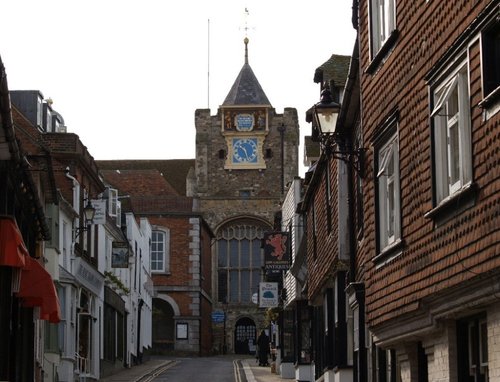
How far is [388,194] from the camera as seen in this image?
55.7 feet

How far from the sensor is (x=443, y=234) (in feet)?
44.6

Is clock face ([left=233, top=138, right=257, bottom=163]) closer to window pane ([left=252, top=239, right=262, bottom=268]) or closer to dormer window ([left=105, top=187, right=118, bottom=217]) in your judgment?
window pane ([left=252, top=239, right=262, bottom=268])

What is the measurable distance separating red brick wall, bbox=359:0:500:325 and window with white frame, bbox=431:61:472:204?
0.97 feet

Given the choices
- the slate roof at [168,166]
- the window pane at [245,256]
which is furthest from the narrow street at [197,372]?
the slate roof at [168,166]

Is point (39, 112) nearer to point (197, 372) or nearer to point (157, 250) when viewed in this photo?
point (197, 372)

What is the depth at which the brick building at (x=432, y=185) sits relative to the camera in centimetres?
1195

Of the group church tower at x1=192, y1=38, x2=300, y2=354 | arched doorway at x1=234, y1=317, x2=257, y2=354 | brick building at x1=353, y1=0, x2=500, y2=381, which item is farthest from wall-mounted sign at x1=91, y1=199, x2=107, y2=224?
arched doorway at x1=234, y1=317, x2=257, y2=354

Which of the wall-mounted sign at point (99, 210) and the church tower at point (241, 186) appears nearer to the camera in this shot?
the wall-mounted sign at point (99, 210)

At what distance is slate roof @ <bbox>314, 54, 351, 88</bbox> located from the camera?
28641 mm

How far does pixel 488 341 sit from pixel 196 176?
7697 centimetres

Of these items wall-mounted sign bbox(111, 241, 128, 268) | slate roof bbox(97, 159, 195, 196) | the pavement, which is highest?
slate roof bbox(97, 159, 195, 196)

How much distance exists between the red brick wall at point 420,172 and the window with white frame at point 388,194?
13.0 inches

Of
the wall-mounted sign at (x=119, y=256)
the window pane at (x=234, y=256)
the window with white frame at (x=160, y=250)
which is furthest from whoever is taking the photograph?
the window pane at (x=234, y=256)

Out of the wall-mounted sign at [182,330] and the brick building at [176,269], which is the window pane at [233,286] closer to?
the brick building at [176,269]
